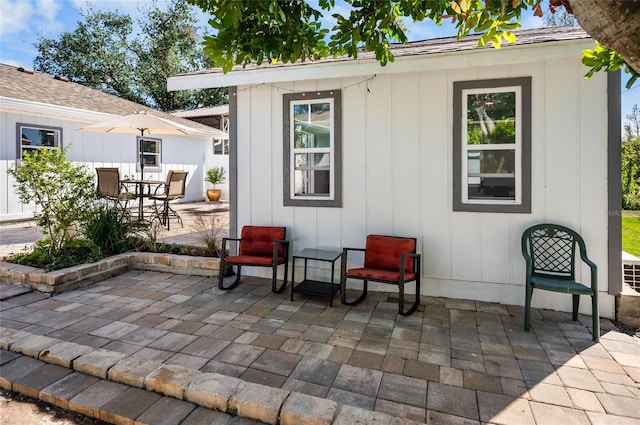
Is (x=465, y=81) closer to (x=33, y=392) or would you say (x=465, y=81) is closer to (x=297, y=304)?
(x=297, y=304)

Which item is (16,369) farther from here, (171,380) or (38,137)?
(38,137)

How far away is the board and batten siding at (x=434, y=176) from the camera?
12.0 feet

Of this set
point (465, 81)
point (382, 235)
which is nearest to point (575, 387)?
point (382, 235)

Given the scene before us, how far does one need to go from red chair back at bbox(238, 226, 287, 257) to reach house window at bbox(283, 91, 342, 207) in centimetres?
43

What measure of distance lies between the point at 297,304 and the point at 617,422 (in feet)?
8.74

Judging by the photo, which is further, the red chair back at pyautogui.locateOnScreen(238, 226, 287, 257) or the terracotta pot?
Answer: the terracotta pot

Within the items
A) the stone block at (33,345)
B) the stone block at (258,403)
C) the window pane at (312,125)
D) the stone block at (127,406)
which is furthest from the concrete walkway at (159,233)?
the stone block at (258,403)

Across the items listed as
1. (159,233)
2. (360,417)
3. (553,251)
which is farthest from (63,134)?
(553,251)

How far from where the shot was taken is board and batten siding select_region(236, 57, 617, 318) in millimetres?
3650

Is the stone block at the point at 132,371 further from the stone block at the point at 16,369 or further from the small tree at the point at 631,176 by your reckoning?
the small tree at the point at 631,176

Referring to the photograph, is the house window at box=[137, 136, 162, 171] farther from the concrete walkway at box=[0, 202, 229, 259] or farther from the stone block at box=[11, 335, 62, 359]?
the stone block at box=[11, 335, 62, 359]

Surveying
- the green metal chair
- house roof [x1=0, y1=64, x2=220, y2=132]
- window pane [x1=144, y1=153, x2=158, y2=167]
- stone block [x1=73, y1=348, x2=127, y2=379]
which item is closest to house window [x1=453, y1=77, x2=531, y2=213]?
the green metal chair

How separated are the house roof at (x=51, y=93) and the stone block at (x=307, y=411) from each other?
8.38 meters

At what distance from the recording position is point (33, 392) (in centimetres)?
236
